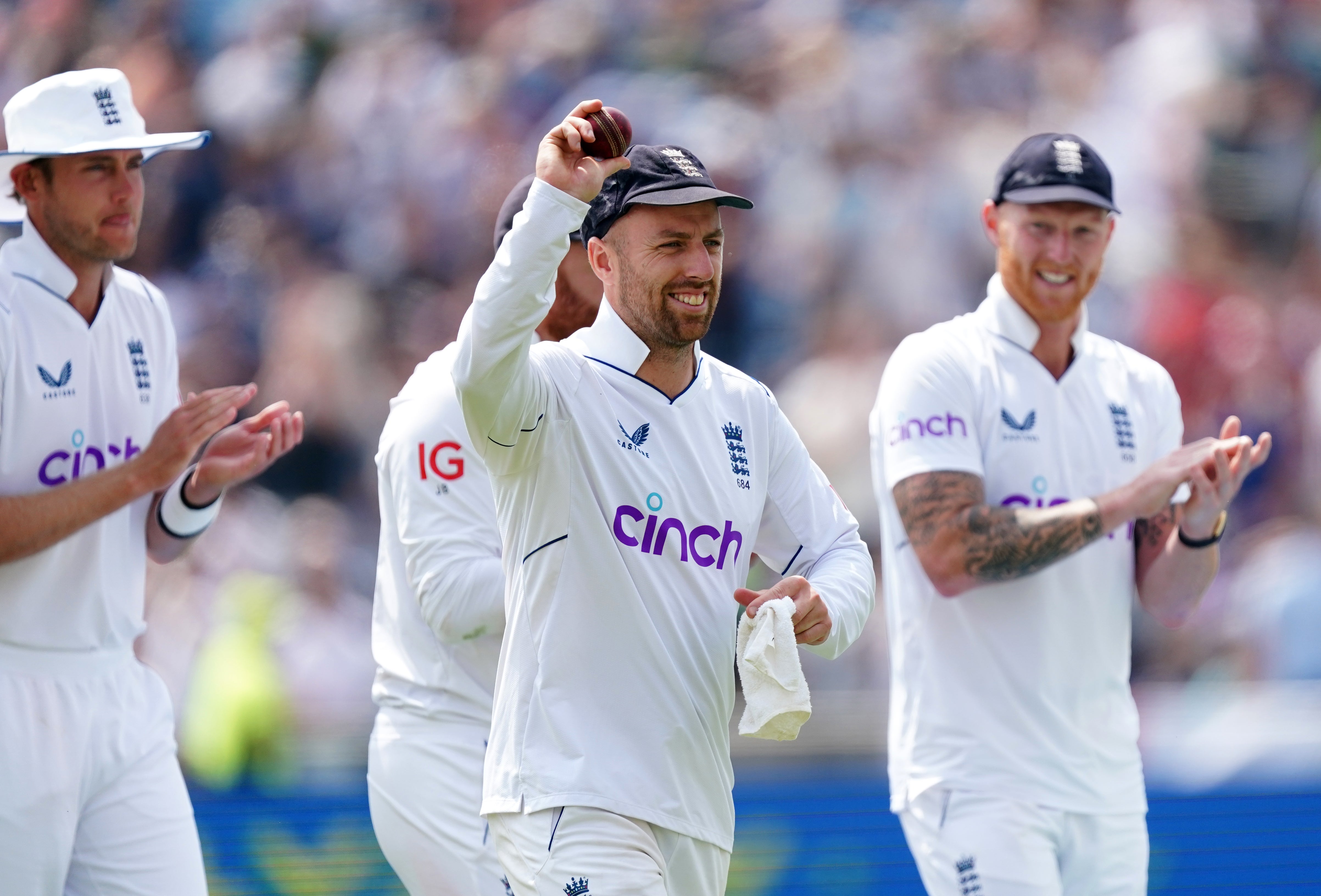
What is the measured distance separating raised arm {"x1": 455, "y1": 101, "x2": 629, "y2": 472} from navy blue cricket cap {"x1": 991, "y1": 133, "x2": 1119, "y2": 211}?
209 centimetres

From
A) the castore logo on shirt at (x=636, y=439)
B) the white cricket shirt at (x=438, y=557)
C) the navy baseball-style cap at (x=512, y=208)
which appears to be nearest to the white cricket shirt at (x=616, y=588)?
the castore logo on shirt at (x=636, y=439)

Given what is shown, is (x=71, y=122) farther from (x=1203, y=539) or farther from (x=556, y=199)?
(x=1203, y=539)

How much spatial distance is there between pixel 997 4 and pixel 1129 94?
110cm

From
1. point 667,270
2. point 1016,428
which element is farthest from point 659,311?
A: point 1016,428

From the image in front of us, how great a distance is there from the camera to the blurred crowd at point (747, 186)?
8695 mm

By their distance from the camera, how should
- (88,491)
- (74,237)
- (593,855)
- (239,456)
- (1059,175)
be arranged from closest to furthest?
(593,855) < (88,491) < (74,237) < (239,456) < (1059,175)

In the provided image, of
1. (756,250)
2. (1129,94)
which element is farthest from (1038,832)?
(1129,94)

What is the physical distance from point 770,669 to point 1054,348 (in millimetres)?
2189

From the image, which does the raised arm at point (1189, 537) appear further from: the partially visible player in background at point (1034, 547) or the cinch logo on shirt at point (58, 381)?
the cinch logo on shirt at point (58, 381)

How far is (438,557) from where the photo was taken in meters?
4.54

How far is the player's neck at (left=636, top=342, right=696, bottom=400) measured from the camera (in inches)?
155

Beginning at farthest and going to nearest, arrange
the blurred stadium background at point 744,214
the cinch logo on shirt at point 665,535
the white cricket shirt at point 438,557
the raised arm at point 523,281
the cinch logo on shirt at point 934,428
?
the blurred stadium background at point 744,214
the cinch logo on shirt at point 934,428
the white cricket shirt at point 438,557
the cinch logo on shirt at point 665,535
the raised arm at point 523,281

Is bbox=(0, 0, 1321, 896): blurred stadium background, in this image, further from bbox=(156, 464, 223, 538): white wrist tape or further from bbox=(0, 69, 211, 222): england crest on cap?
bbox=(0, 69, 211, 222): england crest on cap

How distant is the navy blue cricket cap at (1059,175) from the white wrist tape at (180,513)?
8.97 feet
